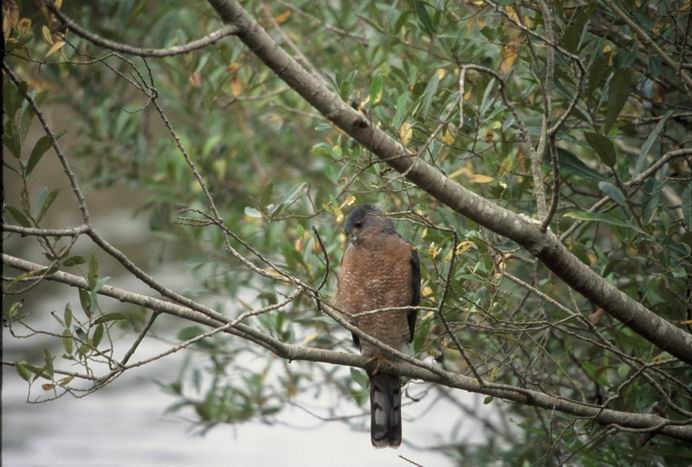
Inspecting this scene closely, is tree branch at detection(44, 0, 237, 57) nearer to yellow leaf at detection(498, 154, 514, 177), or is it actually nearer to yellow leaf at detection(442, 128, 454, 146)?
yellow leaf at detection(442, 128, 454, 146)

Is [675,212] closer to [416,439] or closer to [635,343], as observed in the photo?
[635,343]

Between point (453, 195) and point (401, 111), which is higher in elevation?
point (401, 111)

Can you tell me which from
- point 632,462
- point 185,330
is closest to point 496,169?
point 632,462

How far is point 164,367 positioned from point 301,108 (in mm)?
3076

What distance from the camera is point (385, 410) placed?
14.0 feet

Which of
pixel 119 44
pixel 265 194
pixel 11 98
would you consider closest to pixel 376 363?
pixel 265 194

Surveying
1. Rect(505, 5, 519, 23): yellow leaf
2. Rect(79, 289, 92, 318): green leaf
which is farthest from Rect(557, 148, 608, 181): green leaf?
Rect(79, 289, 92, 318): green leaf

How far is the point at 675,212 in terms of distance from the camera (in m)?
3.76

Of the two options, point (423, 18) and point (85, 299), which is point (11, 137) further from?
point (423, 18)

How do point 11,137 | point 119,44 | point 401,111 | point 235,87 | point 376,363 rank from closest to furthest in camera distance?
point 119,44, point 11,137, point 401,111, point 376,363, point 235,87

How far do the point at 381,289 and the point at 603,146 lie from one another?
5.44 ft

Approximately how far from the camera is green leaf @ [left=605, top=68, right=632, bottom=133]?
285 centimetres

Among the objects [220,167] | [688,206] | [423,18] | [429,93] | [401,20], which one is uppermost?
[220,167]

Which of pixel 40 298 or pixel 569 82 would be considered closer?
pixel 569 82
